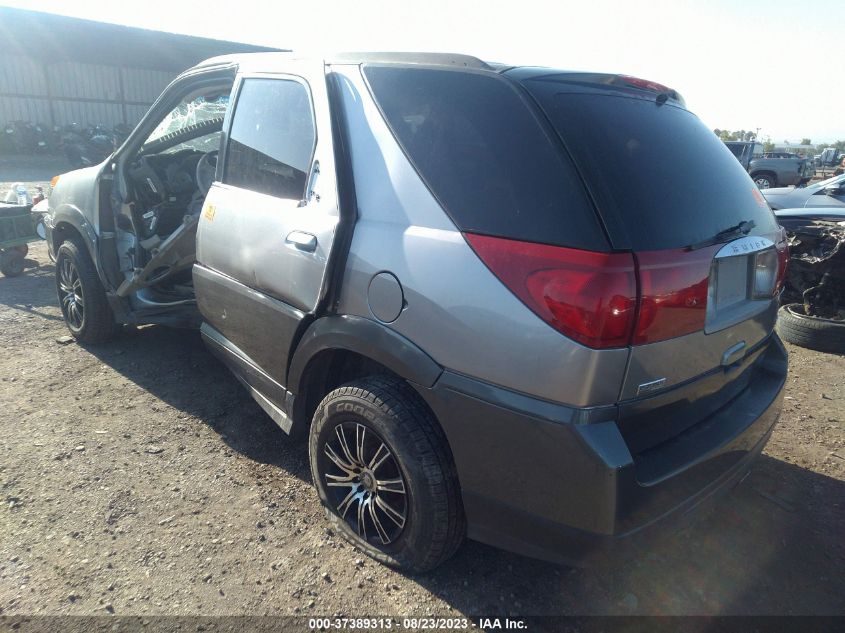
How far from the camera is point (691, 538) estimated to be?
273 cm

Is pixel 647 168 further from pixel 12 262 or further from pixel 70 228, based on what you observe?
pixel 12 262

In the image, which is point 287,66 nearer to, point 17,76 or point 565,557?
point 565,557

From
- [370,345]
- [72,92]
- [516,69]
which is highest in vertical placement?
[516,69]

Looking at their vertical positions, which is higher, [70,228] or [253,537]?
[70,228]

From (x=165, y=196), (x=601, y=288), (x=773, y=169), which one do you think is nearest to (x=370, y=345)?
(x=601, y=288)

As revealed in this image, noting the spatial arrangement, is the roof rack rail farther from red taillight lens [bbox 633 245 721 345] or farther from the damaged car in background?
the damaged car in background

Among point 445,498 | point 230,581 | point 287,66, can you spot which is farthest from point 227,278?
point 445,498

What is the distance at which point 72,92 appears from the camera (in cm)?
2322

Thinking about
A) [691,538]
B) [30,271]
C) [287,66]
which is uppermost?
[287,66]

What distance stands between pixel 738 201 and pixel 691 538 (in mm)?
1528

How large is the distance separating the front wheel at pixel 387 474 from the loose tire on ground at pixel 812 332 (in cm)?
430

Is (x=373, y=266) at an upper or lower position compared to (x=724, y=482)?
upper

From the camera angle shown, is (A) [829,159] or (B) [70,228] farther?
(A) [829,159]

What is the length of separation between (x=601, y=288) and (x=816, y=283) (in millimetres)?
4910
